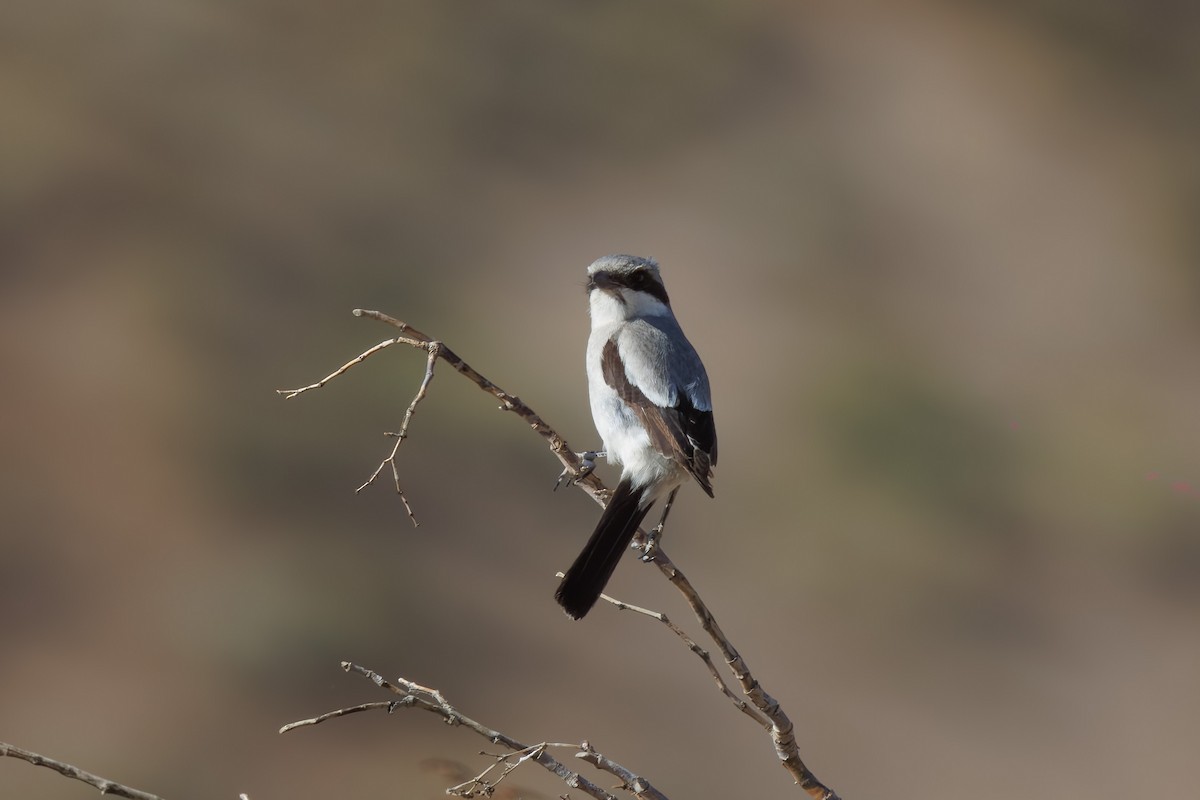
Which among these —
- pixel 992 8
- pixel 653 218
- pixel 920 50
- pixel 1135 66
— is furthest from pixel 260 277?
A: pixel 1135 66

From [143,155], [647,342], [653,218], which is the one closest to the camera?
[647,342]

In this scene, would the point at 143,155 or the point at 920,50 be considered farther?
the point at 920,50

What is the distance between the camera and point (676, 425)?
14.1ft

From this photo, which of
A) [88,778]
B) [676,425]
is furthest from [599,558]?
[88,778]

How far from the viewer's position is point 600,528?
13.4 ft

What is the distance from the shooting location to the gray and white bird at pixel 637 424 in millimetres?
4004

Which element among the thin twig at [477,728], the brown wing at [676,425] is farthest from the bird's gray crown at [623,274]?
the thin twig at [477,728]

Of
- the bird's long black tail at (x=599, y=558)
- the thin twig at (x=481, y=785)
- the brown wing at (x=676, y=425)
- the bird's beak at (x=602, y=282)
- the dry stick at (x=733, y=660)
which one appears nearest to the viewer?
the thin twig at (x=481, y=785)

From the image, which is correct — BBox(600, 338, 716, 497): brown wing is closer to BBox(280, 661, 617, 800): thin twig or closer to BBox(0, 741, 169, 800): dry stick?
BBox(280, 661, 617, 800): thin twig

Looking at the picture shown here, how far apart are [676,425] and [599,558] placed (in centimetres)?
54

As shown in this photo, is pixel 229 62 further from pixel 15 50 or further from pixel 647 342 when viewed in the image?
pixel 647 342

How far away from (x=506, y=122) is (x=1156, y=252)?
8.55 metres

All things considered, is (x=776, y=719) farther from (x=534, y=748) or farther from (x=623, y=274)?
(x=623, y=274)

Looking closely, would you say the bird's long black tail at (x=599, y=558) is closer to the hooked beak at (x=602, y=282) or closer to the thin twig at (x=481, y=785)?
the thin twig at (x=481, y=785)
